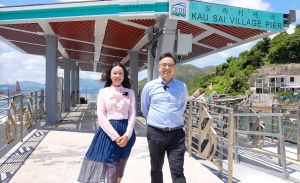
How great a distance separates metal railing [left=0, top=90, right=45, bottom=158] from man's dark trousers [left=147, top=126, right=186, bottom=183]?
3635 millimetres

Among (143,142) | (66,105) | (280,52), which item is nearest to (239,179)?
(143,142)

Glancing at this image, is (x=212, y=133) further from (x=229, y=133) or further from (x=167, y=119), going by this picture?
(x=167, y=119)

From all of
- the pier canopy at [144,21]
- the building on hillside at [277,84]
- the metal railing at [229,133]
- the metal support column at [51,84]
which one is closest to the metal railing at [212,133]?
the metal railing at [229,133]

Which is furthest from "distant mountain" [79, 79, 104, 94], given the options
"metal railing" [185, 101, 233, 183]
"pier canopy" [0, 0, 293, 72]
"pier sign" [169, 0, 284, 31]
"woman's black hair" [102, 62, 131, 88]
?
"pier sign" [169, 0, 284, 31]

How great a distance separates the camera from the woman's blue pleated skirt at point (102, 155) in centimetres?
337

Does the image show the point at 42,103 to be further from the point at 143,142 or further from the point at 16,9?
the point at 143,142

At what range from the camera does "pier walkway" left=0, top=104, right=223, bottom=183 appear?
504cm

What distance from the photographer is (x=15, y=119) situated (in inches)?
297

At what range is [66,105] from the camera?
1908 cm

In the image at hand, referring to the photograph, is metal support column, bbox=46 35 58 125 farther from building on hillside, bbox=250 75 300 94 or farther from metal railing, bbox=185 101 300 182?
building on hillside, bbox=250 75 300 94

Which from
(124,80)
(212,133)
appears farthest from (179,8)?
(124,80)

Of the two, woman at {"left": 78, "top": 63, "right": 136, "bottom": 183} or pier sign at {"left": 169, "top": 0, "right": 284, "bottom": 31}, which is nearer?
woman at {"left": 78, "top": 63, "right": 136, "bottom": 183}

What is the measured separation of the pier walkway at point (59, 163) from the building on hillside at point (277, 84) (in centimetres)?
5150

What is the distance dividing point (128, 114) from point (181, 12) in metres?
5.57
